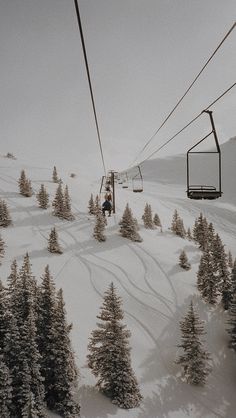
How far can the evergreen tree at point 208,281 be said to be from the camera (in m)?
29.4

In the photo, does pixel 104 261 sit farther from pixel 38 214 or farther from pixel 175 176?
pixel 175 176

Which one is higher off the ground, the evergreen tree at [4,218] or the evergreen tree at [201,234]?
the evergreen tree at [4,218]

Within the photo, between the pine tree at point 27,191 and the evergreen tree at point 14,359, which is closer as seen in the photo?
the evergreen tree at point 14,359

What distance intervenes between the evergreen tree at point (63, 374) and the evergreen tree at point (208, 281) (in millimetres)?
16240

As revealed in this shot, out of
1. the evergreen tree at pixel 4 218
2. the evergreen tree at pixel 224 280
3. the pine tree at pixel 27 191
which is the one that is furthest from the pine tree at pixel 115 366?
the pine tree at pixel 27 191

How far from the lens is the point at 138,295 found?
2852 centimetres

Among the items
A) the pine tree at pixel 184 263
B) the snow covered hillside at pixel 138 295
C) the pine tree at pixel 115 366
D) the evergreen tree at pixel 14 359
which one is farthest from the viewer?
the pine tree at pixel 184 263

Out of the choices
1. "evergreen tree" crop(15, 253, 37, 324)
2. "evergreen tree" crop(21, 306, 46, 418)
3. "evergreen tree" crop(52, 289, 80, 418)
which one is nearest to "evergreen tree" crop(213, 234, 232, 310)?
"evergreen tree" crop(52, 289, 80, 418)

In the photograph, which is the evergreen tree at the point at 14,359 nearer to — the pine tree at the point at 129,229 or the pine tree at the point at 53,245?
the pine tree at the point at 53,245

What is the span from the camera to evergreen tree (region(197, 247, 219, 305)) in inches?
1158

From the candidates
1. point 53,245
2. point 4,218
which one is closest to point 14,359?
point 53,245

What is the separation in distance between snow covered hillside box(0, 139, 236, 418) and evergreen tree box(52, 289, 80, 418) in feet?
4.01

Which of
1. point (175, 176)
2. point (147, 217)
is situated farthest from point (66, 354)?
point (175, 176)

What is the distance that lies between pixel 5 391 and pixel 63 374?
3066 millimetres
